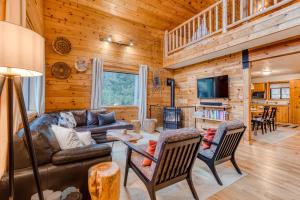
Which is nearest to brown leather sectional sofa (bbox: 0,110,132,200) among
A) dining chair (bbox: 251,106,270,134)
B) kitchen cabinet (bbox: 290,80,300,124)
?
dining chair (bbox: 251,106,270,134)

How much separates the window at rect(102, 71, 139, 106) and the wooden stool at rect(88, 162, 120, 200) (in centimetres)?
378

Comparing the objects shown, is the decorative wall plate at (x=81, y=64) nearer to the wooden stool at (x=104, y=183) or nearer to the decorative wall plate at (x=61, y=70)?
the decorative wall plate at (x=61, y=70)

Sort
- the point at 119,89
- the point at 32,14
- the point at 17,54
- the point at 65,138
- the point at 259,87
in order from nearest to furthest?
the point at 17,54
the point at 65,138
the point at 32,14
the point at 119,89
the point at 259,87

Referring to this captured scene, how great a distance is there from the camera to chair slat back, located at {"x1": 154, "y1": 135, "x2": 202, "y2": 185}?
5.13 feet

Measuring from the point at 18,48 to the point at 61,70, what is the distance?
352 centimetres

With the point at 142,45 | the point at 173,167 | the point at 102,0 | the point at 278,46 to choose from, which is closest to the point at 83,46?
the point at 102,0

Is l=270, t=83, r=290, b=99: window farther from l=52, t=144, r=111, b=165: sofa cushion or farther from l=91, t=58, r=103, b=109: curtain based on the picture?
l=52, t=144, r=111, b=165: sofa cushion

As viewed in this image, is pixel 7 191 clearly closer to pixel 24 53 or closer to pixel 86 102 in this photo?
pixel 24 53

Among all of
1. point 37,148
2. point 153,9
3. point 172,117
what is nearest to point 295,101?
point 172,117

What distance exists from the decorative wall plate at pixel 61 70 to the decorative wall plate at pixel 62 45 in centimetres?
32

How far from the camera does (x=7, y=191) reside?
1.37 metres

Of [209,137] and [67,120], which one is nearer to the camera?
[209,137]

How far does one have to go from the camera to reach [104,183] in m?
1.34

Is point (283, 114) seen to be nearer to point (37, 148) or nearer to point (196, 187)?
point (196, 187)
